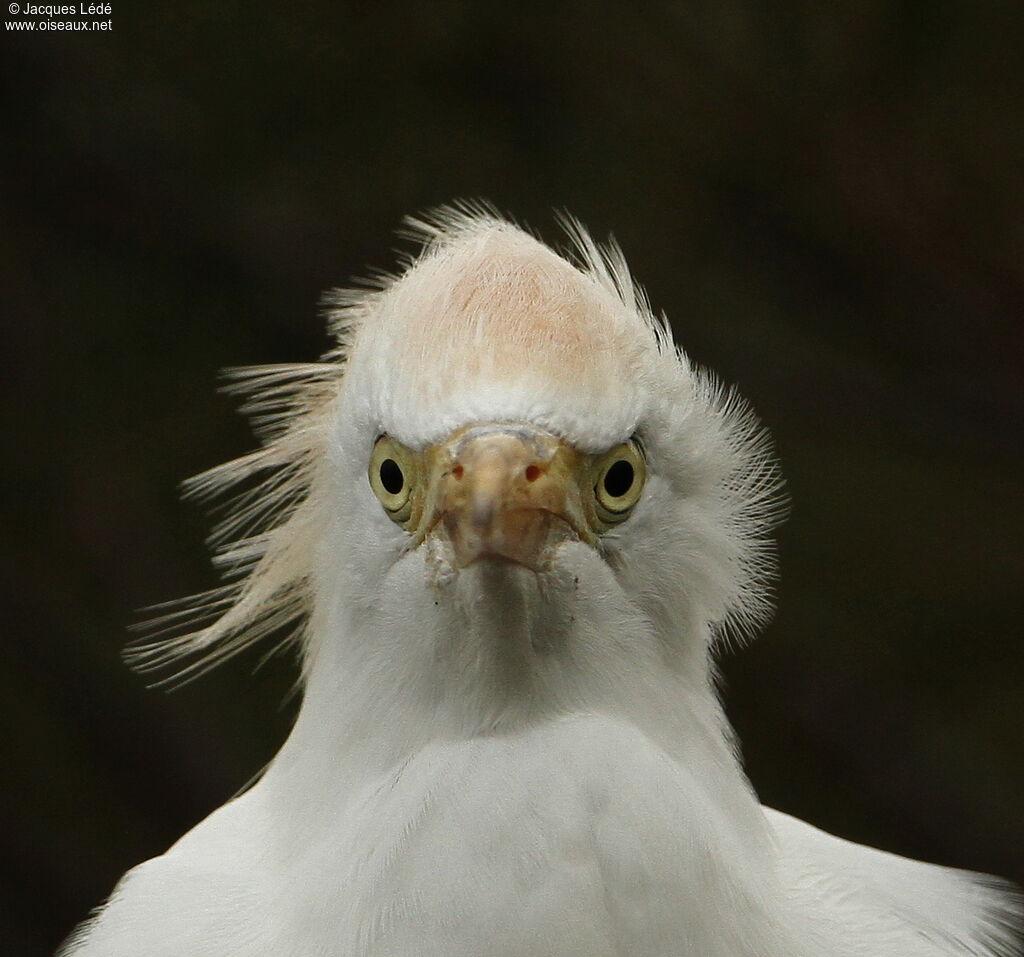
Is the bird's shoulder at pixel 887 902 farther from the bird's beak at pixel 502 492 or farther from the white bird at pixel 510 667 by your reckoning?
the bird's beak at pixel 502 492

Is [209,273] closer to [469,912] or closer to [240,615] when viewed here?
[240,615]

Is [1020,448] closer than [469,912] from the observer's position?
No

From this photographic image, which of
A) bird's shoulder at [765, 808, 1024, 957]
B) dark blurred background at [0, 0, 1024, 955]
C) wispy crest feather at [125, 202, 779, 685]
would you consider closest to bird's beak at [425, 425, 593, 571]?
wispy crest feather at [125, 202, 779, 685]

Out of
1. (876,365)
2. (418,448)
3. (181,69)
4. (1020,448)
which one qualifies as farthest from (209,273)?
(418,448)

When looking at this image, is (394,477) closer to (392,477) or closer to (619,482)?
(392,477)

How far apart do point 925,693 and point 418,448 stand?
1849 millimetres

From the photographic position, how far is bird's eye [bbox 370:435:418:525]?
1.06 meters

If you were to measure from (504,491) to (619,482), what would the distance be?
140mm

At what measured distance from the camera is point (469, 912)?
1.04 meters

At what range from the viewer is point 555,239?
2.54 metres

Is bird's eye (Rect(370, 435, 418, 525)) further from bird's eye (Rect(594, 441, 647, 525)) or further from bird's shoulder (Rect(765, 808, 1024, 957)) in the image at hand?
bird's shoulder (Rect(765, 808, 1024, 957))

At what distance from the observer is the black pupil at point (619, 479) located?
107 centimetres

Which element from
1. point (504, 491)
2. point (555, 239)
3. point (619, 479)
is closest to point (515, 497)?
point (504, 491)

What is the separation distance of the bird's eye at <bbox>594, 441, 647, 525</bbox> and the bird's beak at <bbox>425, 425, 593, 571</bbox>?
0.13ft
